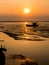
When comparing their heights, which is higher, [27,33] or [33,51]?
[27,33]

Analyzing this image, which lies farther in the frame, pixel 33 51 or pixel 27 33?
pixel 27 33

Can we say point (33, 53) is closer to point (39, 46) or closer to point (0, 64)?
point (39, 46)

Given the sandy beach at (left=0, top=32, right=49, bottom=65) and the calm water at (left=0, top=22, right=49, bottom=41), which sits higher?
the calm water at (left=0, top=22, right=49, bottom=41)

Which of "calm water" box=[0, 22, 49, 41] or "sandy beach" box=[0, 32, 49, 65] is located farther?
"calm water" box=[0, 22, 49, 41]

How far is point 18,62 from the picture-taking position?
15.7 m

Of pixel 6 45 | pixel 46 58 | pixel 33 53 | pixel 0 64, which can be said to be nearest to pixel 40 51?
pixel 33 53

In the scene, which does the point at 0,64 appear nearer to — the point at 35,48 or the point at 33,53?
the point at 33,53

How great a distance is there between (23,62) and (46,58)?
2556mm

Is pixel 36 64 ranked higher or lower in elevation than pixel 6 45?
lower

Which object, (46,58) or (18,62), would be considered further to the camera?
(46,58)

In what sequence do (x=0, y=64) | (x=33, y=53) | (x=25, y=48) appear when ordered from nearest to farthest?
(x=0, y=64), (x=33, y=53), (x=25, y=48)

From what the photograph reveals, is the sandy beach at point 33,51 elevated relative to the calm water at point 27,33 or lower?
lower

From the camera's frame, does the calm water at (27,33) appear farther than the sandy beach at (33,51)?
Yes

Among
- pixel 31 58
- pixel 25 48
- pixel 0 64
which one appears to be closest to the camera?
pixel 0 64
